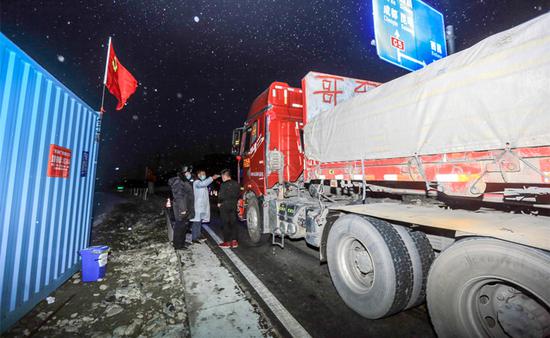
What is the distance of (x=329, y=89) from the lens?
5.40 metres

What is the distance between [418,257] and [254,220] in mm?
4317

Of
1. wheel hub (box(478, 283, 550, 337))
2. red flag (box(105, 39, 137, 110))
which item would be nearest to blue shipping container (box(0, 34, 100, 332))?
red flag (box(105, 39, 137, 110))

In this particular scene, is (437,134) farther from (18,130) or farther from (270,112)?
(18,130)

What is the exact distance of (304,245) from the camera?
6168 mm

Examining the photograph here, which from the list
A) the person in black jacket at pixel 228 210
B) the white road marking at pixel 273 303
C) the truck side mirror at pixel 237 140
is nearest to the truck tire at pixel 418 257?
the white road marking at pixel 273 303

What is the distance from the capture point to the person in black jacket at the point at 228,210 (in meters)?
6.12

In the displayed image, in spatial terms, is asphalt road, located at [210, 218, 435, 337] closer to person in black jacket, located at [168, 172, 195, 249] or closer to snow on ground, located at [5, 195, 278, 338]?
snow on ground, located at [5, 195, 278, 338]

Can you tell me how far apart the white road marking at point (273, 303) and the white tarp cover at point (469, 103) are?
7.16 ft

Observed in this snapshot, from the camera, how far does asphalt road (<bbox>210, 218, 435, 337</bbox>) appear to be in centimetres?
280

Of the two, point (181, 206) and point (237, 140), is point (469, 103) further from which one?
point (237, 140)

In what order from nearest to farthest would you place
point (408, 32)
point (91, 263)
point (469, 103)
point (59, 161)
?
point (469, 103) → point (59, 161) → point (91, 263) → point (408, 32)

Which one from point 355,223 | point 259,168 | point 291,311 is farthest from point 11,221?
point 259,168

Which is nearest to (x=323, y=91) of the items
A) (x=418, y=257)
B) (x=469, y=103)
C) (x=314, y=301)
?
(x=469, y=103)

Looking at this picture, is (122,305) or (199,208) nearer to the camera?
(122,305)
